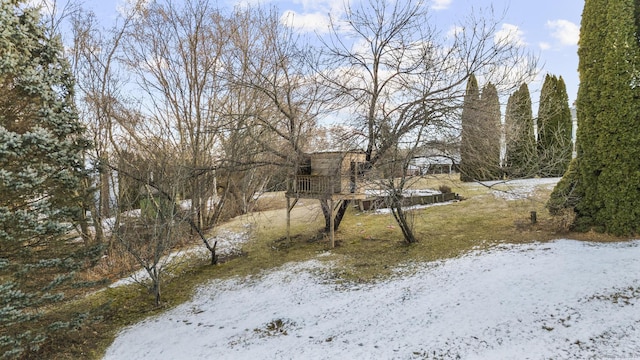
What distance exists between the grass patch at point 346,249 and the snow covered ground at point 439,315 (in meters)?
0.43

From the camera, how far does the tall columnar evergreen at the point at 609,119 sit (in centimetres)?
613

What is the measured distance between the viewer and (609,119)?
6.32 meters

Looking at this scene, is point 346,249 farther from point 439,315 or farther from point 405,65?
point 405,65

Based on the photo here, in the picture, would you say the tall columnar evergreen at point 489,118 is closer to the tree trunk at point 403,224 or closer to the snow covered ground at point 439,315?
the tree trunk at point 403,224

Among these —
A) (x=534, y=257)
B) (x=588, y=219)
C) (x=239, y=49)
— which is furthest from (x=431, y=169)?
(x=239, y=49)

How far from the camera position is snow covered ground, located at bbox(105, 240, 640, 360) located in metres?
3.95

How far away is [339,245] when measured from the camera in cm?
876

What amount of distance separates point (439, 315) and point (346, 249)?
3799 millimetres

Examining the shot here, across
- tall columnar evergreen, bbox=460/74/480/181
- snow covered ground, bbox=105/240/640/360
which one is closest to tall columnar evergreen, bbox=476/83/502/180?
tall columnar evergreen, bbox=460/74/480/181

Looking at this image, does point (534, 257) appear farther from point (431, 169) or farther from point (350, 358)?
point (350, 358)

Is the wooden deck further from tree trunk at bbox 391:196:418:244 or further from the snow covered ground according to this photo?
the snow covered ground

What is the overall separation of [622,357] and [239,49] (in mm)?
10428

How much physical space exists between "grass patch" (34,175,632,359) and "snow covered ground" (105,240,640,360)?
434mm

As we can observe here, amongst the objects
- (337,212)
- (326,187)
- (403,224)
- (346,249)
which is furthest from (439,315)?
(337,212)
